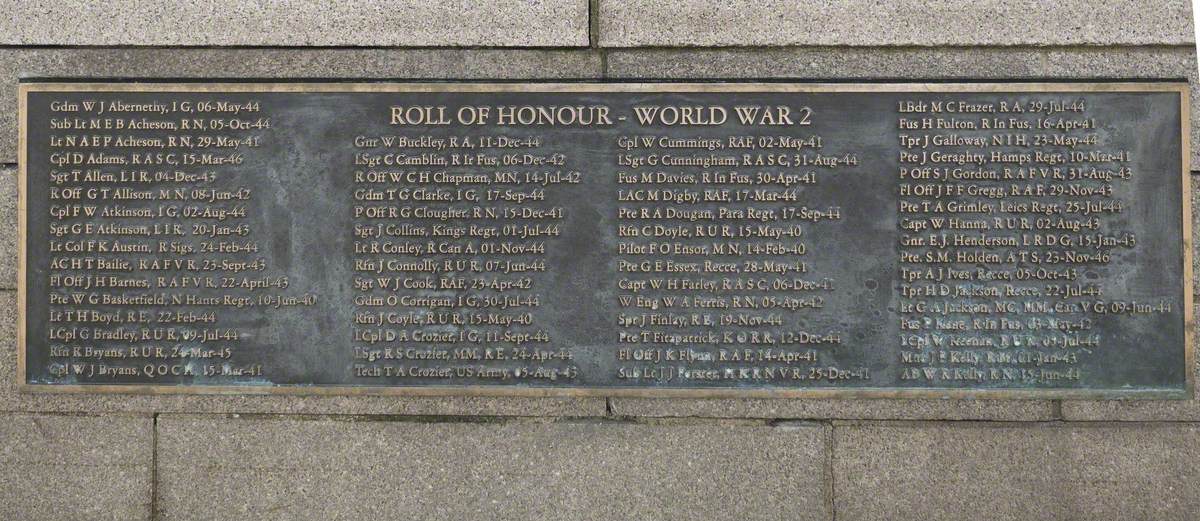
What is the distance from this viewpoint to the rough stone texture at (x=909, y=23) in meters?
3.73

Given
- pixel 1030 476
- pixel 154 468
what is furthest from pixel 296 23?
pixel 1030 476

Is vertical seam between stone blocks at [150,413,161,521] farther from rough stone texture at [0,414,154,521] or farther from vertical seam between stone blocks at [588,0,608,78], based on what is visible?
vertical seam between stone blocks at [588,0,608,78]

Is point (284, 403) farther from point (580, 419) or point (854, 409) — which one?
point (854, 409)

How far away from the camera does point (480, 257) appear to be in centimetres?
371

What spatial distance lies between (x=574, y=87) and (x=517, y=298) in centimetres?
115

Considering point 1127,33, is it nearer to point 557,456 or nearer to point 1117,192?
point 1117,192

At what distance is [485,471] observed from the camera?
376cm

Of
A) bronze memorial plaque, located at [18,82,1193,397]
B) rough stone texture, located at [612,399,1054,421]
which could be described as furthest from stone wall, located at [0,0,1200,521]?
bronze memorial plaque, located at [18,82,1193,397]

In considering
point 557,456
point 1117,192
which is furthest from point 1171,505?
point 557,456

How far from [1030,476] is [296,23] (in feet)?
14.8

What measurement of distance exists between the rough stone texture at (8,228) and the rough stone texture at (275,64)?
11 centimetres

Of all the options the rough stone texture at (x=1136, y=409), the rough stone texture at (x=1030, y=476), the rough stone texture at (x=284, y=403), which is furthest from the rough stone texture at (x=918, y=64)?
the rough stone texture at (x=284, y=403)

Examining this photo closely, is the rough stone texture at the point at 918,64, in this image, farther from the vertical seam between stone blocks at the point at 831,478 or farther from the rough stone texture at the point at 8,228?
the rough stone texture at the point at 8,228

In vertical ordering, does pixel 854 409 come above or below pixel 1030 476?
above
